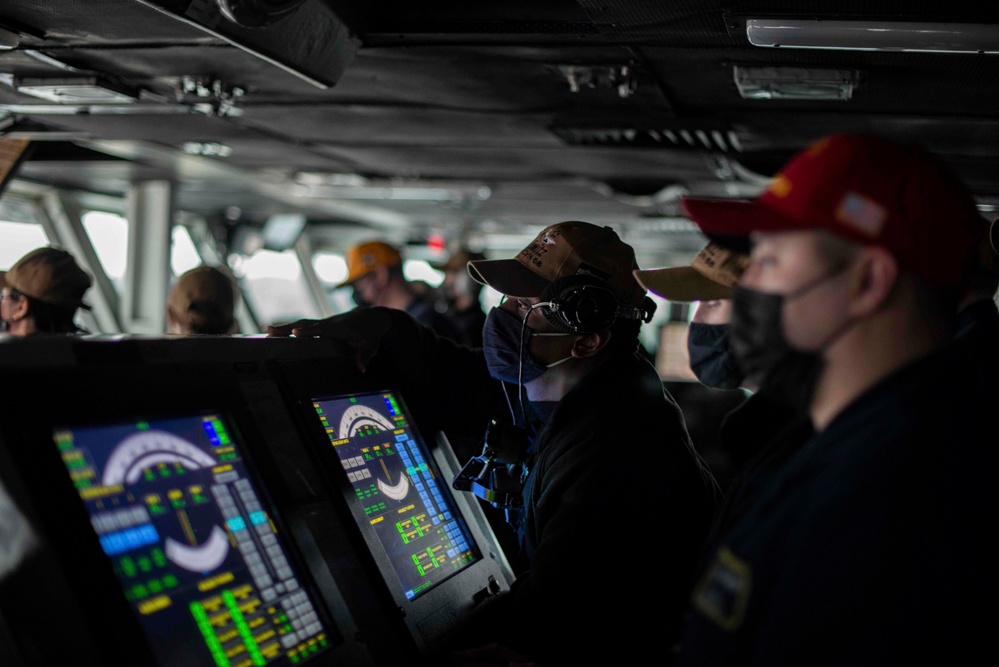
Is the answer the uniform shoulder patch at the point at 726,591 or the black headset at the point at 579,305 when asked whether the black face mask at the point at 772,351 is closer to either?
the uniform shoulder patch at the point at 726,591

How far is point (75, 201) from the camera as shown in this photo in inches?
280

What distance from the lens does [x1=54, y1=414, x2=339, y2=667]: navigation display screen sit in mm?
1108

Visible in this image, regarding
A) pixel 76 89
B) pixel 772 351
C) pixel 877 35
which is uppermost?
pixel 76 89

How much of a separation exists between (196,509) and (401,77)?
2.41 metres

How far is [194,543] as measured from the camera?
1209 millimetres

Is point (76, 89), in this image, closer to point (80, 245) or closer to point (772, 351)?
point (772, 351)

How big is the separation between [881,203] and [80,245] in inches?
277

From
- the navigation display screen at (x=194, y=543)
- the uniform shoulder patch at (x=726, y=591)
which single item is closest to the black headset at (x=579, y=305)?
the navigation display screen at (x=194, y=543)

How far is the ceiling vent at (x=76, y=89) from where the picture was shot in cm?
360

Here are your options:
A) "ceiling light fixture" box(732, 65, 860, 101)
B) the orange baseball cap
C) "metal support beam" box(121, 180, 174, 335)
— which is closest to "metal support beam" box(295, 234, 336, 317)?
"metal support beam" box(121, 180, 174, 335)

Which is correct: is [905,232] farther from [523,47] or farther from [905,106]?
[905,106]

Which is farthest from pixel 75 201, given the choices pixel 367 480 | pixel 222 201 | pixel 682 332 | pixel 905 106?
pixel 367 480

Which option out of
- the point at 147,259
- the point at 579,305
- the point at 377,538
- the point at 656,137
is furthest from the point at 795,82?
the point at 147,259

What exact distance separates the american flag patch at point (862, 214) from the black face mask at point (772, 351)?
7 centimetres
